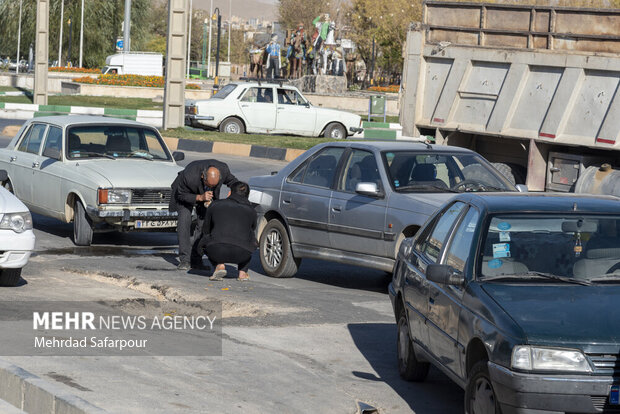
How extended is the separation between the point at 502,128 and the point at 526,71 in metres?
0.89

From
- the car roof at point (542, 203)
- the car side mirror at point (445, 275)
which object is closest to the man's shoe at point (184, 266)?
the car roof at point (542, 203)

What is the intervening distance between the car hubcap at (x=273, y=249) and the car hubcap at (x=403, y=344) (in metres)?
4.29

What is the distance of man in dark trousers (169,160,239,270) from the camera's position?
11547 mm

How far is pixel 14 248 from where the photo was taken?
379 inches

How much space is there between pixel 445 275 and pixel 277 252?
579cm

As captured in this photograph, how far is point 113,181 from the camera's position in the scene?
12.8 meters

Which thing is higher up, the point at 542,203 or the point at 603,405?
the point at 542,203

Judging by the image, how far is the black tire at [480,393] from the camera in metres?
5.33

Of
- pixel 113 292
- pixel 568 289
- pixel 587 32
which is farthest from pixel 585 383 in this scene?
pixel 587 32

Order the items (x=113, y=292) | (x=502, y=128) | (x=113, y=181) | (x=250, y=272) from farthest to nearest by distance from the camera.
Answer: (x=502, y=128) < (x=113, y=181) < (x=250, y=272) < (x=113, y=292)

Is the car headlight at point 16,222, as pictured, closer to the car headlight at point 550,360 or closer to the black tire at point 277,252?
the black tire at point 277,252

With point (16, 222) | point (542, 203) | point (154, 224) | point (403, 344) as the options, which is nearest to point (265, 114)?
point (154, 224)

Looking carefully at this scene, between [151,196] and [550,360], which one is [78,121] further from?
[550,360]

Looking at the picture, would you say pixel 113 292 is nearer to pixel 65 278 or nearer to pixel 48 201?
pixel 65 278
